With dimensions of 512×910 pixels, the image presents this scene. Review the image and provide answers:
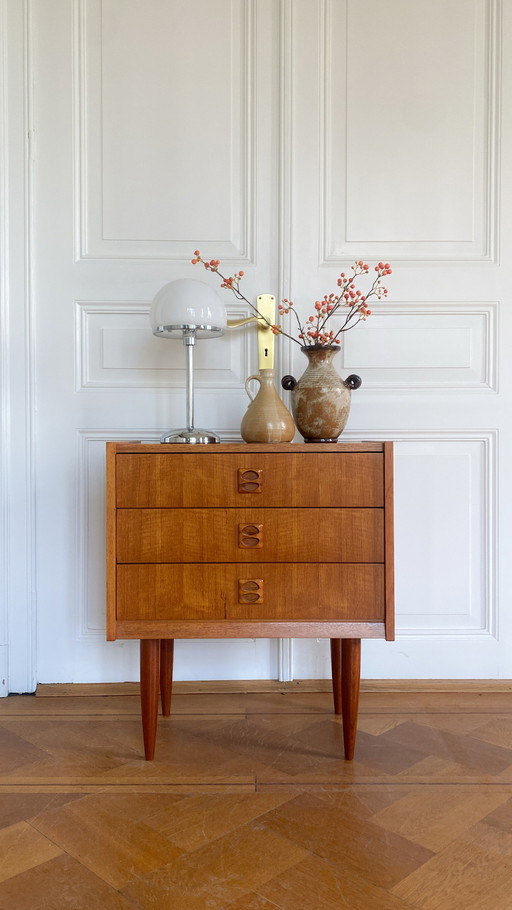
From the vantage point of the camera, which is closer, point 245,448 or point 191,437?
point 245,448

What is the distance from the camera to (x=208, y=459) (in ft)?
4.90

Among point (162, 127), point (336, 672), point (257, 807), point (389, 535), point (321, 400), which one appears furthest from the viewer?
point (162, 127)

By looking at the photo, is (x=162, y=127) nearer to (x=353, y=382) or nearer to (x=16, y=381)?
(x=16, y=381)

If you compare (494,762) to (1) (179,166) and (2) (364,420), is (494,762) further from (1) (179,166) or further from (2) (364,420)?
(1) (179,166)

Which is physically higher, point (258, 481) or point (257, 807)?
point (258, 481)

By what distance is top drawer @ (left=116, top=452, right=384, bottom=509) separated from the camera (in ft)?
4.87

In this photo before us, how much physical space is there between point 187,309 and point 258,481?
49 cm

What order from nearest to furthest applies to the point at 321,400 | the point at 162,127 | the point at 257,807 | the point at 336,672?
the point at 257,807 < the point at 321,400 < the point at 336,672 < the point at 162,127

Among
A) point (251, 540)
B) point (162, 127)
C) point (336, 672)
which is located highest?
point (162, 127)

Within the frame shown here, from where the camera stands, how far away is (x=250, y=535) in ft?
4.90

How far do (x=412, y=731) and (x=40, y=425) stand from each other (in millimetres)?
1380

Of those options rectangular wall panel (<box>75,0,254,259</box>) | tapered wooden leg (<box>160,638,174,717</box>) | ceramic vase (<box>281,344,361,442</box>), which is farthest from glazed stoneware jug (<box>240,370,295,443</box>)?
tapered wooden leg (<box>160,638,174,717</box>)

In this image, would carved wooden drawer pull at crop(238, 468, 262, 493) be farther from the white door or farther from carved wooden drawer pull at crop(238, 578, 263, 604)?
the white door

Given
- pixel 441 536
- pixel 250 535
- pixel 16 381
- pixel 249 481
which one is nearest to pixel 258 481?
pixel 249 481
